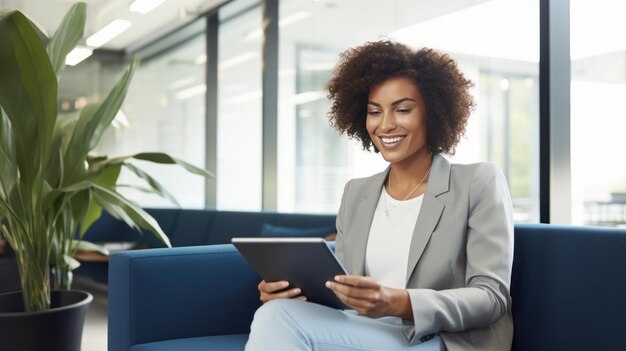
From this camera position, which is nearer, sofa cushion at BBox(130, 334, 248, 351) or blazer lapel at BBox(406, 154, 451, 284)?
blazer lapel at BBox(406, 154, 451, 284)

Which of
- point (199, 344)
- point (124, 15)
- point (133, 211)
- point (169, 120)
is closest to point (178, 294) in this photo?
point (199, 344)

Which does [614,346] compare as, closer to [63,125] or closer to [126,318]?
[126,318]

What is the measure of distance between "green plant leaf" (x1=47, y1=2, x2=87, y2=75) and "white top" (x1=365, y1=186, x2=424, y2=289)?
49.1 inches

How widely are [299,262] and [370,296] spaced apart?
0.61ft

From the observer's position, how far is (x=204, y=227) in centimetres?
384

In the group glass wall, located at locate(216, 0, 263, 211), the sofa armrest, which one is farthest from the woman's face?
glass wall, located at locate(216, 0, 263, 211)

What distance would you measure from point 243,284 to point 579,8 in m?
1.52

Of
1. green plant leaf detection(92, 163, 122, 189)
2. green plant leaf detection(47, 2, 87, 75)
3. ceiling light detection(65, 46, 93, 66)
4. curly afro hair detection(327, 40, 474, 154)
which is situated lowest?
green plant leaf detection(92, 163, 122, 189)

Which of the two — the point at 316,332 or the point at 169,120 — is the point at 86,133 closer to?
the point at 316,332

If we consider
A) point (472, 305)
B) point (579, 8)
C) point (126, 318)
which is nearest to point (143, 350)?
point (126, 318)

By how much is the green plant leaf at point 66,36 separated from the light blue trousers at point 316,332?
1.30 metres

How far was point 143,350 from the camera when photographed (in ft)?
5.64

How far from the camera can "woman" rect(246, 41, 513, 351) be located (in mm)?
1298

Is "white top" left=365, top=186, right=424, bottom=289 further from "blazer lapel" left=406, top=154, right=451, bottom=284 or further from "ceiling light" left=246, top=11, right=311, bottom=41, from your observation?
"ceiling light" left=246, top=11, right=311, bottom=41
